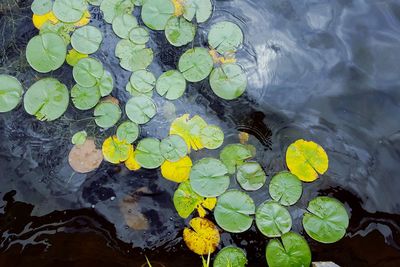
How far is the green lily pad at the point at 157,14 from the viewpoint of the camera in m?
2.57

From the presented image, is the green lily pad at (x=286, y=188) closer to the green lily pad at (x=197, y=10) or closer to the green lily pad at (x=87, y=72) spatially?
the green lily pad at (x=197, y=10)

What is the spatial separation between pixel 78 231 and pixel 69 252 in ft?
0.38

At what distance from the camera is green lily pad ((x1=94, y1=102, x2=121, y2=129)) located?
96.9 inches

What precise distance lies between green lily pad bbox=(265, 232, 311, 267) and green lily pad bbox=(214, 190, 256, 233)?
0.17 metres

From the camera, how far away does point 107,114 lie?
2.46 metres

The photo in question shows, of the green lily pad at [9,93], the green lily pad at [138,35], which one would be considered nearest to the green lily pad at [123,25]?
the green lily pad at [138,35]

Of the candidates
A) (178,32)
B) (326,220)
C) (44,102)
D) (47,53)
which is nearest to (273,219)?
(326,220)

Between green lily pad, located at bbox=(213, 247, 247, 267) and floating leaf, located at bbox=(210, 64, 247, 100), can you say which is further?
floating leaf, located at bbox=(210, 64, 247, 100)

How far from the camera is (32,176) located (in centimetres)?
243

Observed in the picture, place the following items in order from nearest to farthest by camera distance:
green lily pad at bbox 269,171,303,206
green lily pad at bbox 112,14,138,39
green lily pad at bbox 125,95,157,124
→ green lily pad at bbox 269,171,303,206, green lily pad at bbox 125,95,157,124, green lily pad at bbox 112,14,138,39

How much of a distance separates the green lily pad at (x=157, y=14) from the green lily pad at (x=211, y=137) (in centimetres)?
67

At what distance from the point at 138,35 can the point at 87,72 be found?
1.19 feet

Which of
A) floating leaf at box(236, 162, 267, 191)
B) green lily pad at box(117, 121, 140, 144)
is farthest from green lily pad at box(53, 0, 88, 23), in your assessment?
floating leaf at box(236, 162, 267, 191)

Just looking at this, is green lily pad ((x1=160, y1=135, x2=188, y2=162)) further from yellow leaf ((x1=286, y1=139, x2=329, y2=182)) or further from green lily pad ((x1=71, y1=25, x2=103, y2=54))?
green lily pad ((x1=71, y1=25, x2=103, y2=54))
